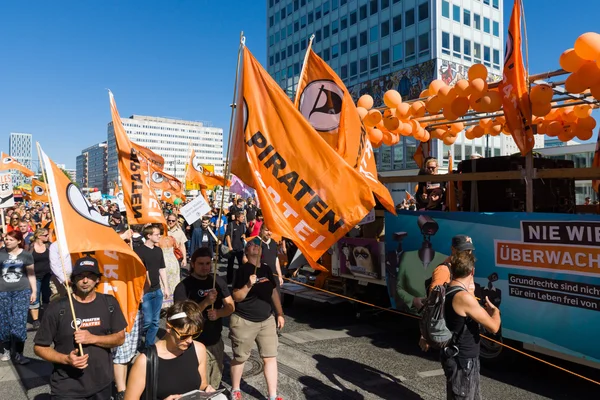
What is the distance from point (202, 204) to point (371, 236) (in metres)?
3.69

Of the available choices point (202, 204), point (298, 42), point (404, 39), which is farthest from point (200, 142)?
point (202, 204)

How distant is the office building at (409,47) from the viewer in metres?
43.4

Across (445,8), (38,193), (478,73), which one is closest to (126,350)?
(478,73)

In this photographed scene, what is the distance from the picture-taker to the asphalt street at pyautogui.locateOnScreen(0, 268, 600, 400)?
212 inches

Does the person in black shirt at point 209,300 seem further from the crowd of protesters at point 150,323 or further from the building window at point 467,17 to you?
the building window at point 467,17

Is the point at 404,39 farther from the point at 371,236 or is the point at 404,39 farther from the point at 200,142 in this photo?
the point at 200,142

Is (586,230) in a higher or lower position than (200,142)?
lower

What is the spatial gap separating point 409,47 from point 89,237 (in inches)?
1777

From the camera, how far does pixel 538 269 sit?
536cm

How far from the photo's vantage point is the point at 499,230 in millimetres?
5754

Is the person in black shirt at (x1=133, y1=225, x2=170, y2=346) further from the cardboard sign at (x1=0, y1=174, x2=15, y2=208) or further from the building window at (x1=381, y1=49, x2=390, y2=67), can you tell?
the building window at (x1=381, y1=49, x2=390, y2=67)

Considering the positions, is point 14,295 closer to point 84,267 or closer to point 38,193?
point 84,267

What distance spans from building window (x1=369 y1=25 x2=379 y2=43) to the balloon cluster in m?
45.5

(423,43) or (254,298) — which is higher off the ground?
(423,43)
